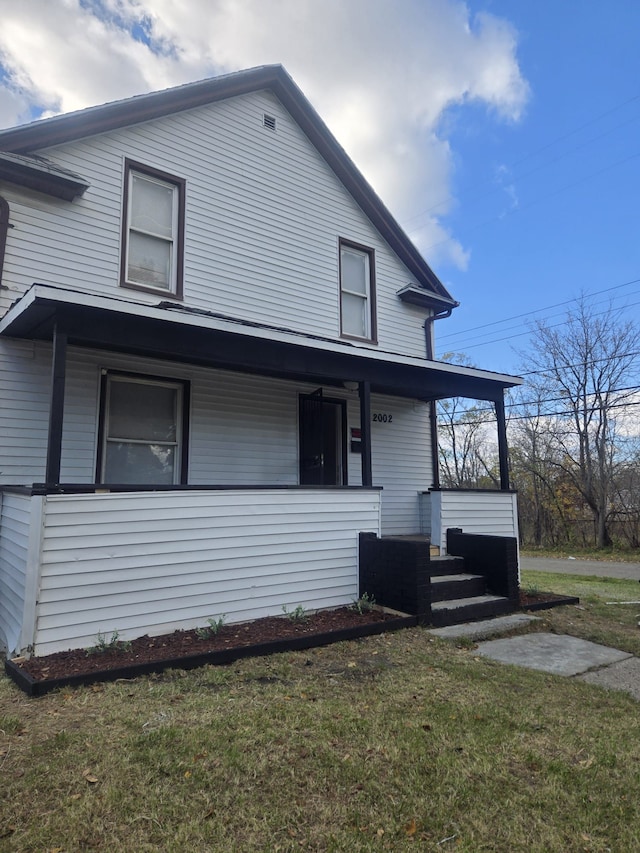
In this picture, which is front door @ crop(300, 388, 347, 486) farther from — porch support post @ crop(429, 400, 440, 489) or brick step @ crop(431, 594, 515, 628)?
brick step @ crop(431, 594, 515, 628)

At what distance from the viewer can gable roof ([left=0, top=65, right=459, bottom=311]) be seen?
21.5 ft

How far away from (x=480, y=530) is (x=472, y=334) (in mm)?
22242

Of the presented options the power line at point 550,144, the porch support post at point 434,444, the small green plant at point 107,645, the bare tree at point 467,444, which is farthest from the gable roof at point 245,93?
the bare tree at point 467,444

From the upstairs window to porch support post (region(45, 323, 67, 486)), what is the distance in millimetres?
5017

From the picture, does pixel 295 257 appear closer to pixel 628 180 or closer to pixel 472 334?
pixel 628 180

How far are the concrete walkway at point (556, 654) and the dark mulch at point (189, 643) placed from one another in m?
0.96

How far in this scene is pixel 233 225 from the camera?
8109mm

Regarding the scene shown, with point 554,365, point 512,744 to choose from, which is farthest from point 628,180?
point 512,744

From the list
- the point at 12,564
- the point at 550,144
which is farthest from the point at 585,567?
the point at 12,564

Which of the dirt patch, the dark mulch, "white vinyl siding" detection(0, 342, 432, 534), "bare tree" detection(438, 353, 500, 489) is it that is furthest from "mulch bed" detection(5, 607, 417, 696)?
"bare tree" detection(438, 353, 500, 489)

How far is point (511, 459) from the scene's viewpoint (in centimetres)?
2294

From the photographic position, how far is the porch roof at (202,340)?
5.08m

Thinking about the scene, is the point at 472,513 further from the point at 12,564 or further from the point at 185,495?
the point at 12,564

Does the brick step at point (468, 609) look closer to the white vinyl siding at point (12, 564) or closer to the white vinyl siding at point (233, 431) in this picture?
the white vinyl siding at point (233, 431)
